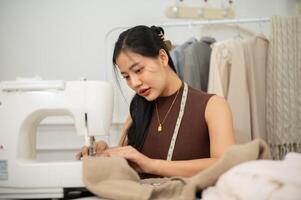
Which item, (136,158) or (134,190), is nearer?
(134,190)

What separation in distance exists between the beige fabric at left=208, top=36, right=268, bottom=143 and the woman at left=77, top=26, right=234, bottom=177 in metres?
0.50

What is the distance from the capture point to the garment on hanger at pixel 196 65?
5.20 feet

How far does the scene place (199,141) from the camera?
999 millimetres

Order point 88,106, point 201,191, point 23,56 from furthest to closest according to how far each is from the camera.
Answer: point 23,56 → point 88,106 → point 201,191

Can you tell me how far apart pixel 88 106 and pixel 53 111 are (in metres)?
0.12

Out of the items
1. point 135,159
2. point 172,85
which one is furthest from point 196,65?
point 135,159

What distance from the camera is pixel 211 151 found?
93 centimetres

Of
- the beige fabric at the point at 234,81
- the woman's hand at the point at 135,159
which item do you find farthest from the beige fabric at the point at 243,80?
the woman's hand at the point at 135,159

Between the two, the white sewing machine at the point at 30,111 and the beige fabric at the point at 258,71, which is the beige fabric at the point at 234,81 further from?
the white sewing machine at the point at 30,111

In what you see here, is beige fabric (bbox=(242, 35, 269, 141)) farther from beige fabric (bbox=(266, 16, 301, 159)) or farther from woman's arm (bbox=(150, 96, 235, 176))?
woman's arm (bbox=(150, 96, 235, 176))

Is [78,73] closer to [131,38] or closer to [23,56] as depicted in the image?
[23,56]

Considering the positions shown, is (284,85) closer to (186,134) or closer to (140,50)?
(186,134)

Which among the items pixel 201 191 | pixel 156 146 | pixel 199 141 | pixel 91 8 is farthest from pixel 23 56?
pixel 201 191

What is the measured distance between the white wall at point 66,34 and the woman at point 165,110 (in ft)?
2.61
